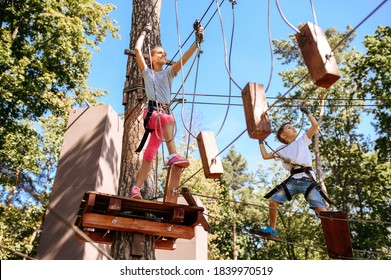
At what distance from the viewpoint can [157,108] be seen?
11.1 feet

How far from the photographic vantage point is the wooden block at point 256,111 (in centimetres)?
229

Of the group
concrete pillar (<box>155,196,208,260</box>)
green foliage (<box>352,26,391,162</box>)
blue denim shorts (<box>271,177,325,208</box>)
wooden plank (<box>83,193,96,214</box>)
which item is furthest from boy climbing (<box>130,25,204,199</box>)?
green foliage (<box>352,26,391,162</box>)

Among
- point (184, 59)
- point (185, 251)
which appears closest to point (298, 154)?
point (184, 59)

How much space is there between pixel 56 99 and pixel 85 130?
2970 mm

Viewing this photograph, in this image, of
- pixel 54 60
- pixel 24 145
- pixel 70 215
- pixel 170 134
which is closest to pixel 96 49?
pixel 54 60

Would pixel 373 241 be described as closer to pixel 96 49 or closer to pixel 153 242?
pixel 96 49

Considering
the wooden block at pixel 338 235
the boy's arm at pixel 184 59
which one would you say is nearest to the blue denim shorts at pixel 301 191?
the wooden block at pixel 338 235

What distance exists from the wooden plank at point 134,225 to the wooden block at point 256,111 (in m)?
1.37

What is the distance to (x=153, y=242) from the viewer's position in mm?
3697

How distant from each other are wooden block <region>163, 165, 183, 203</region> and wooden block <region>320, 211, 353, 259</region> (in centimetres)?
128

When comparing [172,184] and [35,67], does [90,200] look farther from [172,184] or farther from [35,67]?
[35,67]

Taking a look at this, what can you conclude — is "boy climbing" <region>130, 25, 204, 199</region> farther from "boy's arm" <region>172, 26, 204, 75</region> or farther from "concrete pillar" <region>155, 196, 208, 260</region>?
"concrete pillar" <region>155, 196, 208, 260</region>

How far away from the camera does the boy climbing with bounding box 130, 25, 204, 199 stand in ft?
11.2

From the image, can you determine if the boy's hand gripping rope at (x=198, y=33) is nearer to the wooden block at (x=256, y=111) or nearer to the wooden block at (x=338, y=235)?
the wooden block at (x=256, y=111)
